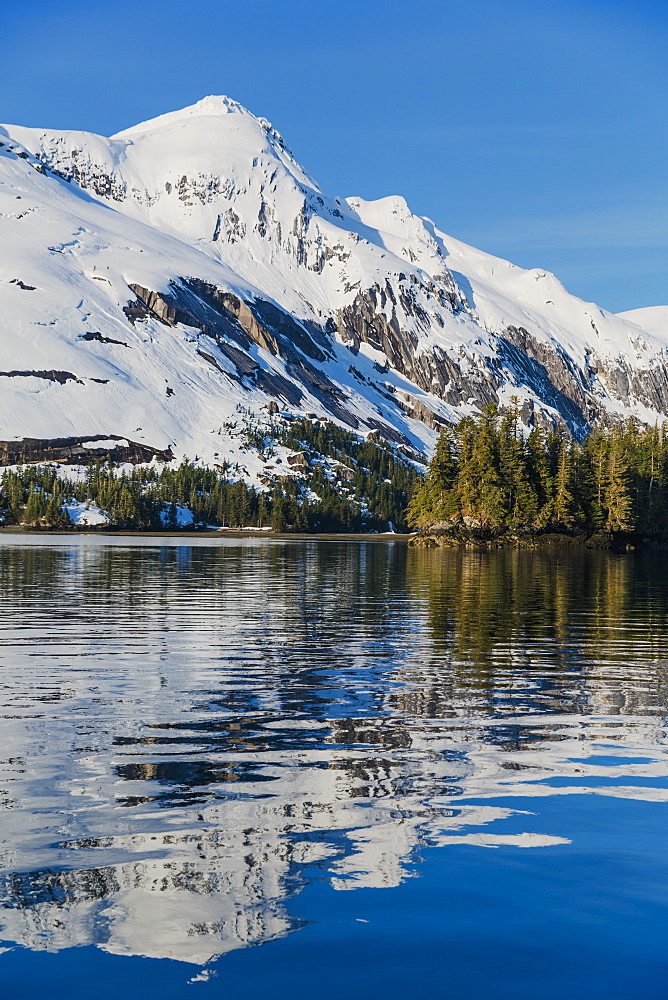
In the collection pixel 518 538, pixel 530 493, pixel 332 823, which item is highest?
pixel 530 493

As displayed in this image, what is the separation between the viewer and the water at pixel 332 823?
819 cm

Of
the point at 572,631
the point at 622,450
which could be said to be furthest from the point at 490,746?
the point at 622,450

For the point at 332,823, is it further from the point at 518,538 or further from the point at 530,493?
the point at 530,493

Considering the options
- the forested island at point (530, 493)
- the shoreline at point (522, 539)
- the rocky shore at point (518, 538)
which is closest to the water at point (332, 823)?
the shoreline at point (522, 539)

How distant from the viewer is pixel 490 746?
15.8 m

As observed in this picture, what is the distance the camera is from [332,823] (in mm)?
11539

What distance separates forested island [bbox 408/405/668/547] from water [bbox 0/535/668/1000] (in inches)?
4500

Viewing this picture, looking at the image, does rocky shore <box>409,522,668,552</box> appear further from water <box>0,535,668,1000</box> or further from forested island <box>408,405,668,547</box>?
water <box>0,535,668,1000</box>

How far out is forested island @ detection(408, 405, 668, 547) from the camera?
14062cm

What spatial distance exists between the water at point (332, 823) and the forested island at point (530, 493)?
375 feet

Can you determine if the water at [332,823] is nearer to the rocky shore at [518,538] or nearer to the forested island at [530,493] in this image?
the rocky shore at [518,538]

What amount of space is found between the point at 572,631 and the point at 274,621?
1172 centimetres

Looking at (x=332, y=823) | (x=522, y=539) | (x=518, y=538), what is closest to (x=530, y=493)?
(x=522, y=539)

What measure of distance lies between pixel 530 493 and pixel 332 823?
133498 mm
